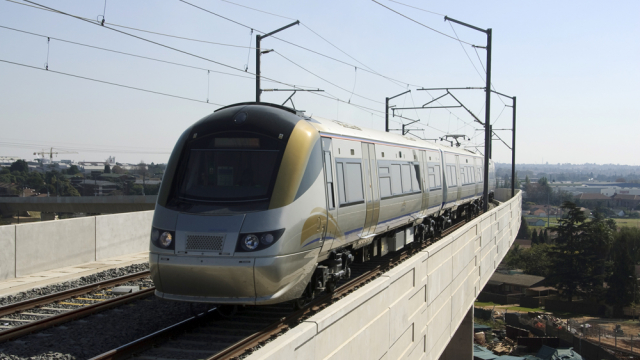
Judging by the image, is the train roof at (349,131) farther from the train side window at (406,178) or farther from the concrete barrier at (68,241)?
the concrete barrier at (68,241)

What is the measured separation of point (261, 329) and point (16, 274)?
7.72m

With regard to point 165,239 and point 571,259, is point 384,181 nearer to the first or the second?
point 165,239

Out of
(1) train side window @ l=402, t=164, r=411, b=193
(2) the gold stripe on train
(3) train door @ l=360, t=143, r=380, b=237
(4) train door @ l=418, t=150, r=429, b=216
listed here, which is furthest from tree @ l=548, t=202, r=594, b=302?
(2) the gold stripe on train

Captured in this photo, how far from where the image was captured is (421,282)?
10.6m

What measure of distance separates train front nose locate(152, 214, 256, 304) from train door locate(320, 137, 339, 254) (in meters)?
1.74

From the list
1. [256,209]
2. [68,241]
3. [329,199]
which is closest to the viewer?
[256,209]

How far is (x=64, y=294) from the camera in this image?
11062 millimetres

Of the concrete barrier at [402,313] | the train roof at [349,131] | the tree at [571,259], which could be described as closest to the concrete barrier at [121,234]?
the train roof at [349,131]

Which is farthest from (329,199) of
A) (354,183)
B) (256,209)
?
(256,209)

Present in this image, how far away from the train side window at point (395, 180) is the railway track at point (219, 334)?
143 inches

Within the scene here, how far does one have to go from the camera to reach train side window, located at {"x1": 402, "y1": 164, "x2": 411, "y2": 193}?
1453 centimetres

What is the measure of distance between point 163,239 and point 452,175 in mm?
15854

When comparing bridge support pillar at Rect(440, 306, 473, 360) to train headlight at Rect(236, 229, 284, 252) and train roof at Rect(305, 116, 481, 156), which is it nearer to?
train roof at Rect(305, 116, 481, 156)

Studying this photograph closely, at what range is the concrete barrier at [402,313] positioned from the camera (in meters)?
5.97
